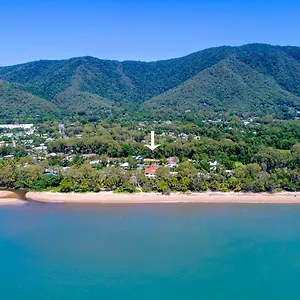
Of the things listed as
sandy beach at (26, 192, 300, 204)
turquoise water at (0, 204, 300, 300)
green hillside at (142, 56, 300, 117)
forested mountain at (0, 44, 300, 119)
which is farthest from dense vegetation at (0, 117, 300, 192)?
green hillside at (142, 56, 300, 117)

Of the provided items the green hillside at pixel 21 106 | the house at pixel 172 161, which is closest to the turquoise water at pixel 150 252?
the house at pixel 172 161

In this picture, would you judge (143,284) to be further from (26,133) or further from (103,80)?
(103,80)

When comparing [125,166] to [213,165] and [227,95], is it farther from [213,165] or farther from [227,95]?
[227,95]

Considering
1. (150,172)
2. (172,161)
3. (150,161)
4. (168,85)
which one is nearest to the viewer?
(150,172)

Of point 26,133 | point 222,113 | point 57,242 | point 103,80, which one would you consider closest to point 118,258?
point 57,242

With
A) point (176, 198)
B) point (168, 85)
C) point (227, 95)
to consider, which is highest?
point (168, 85)

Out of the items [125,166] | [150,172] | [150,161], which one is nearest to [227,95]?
[150,161]

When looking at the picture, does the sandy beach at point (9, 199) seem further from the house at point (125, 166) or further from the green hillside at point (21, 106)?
the green hillside at point (21, 106)
